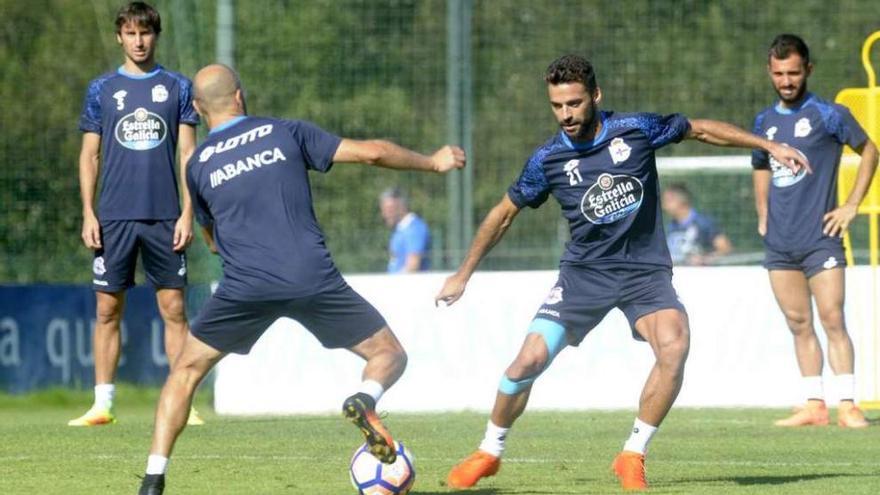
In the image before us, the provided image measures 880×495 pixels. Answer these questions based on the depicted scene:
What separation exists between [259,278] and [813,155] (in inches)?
213

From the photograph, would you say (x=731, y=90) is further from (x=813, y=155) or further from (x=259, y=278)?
(x=259, y=278)

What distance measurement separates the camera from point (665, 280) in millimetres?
8891

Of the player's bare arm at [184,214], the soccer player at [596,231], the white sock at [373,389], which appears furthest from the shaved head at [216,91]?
the player's bare arm at [184,214]

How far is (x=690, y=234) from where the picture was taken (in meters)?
19.8

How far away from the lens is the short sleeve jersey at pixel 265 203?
7.84 m

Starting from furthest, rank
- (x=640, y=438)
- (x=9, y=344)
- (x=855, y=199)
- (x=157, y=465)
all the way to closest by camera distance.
Result: (x=9, y=344) < (x=855, y=199) < (x=640, y=438) < (x=157, y=465)

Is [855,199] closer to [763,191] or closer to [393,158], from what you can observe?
[763,191]

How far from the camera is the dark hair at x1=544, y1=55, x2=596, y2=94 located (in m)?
8.55

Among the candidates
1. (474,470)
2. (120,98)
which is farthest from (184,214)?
(474,470)

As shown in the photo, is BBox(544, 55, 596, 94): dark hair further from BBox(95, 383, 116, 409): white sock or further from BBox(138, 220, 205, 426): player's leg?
BBox(95, 383, 116, 409): white sock

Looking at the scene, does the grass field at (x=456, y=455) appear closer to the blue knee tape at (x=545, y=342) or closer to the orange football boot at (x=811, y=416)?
the orange football boot at (x=811, y=416)

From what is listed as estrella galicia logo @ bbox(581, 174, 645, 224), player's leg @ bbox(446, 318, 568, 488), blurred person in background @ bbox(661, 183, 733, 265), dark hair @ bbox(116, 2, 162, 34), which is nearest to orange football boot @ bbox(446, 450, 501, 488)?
player's leg @ bbox(446, 318, 568, 488)

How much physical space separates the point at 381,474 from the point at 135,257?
175 inches

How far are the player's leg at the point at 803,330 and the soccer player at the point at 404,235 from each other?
6.55 metres
